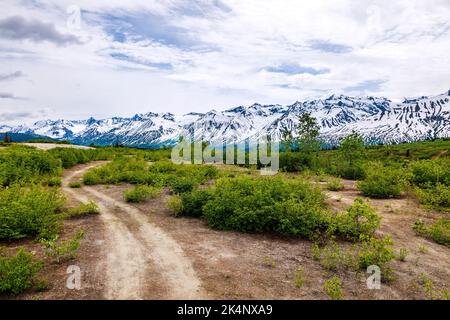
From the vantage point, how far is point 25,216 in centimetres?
1398

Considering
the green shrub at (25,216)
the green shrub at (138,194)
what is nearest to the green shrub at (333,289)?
the green shrub at (25,216)

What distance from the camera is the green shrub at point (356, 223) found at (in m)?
14.0

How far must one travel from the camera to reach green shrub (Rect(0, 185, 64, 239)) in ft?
44.7

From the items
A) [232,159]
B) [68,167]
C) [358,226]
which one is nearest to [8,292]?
[358,226]

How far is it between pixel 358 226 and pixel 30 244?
13.2 m

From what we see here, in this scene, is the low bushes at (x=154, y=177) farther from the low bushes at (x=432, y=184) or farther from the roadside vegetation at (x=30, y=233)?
the low bushes at (x=432, y=184)

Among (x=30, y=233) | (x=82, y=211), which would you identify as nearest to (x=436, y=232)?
(x=82, y=211)

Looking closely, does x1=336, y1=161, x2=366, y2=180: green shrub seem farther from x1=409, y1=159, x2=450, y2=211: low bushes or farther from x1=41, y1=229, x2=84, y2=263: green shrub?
x1=41, y1=229, x2=84, y2=263: green shrub

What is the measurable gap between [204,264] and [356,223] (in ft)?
23.2

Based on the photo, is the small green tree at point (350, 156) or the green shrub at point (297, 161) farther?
the green shrub at point (297, 161)

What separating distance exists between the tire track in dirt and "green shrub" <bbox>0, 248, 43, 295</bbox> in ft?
6.69

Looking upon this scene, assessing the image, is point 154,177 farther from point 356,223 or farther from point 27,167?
point 356,223

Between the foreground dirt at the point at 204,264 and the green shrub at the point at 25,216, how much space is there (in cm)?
107

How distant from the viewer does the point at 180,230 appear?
1538 cm
